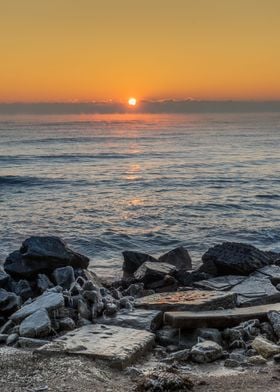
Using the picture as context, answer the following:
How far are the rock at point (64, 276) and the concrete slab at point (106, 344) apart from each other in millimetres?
2430

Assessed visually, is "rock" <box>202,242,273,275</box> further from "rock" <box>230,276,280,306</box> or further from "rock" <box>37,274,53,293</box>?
"rock" <box>37,274,53,293</box>

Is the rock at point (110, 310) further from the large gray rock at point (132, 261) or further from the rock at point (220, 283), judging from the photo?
the large gray rock at point (132, 261)

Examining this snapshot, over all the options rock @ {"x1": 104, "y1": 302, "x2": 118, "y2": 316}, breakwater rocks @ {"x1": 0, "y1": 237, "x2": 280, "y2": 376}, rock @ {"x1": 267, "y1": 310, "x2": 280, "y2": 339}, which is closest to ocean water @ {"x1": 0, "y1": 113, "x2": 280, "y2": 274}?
breakwater rocks @ {"x1": 0, "y1": 237, "x2": 280, "y2": 376}

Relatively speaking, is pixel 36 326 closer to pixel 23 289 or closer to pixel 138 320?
pixel 138 320

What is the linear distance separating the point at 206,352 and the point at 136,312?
5.49 ft

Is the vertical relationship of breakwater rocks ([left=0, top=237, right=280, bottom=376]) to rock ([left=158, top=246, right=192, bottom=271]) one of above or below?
above

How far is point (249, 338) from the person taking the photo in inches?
305

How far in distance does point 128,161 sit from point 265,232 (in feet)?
98.3

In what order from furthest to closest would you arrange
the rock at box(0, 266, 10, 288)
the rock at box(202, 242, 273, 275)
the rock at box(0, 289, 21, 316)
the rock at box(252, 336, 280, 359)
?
the rock at box(202, 242, 273, 275), the rock at box(0, 266, 10, 288), the rock at box(0, 289, 21, 316), the rock at box(252, 336, 280, 359)

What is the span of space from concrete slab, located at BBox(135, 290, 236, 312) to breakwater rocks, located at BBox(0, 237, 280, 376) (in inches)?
0.6

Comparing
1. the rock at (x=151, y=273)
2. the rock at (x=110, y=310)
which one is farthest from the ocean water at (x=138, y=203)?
the rock at (x=110, y=310)

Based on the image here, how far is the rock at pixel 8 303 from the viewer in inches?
357

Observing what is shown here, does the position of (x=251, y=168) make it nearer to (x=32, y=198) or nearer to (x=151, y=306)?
(x=32, y=198)

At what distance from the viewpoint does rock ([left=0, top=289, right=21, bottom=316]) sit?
9061 mm
